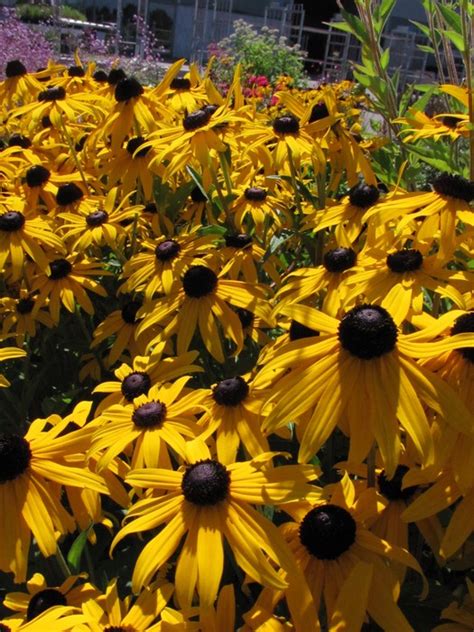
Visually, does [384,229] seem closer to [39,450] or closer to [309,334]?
[309,334]

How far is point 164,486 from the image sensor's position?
96cm

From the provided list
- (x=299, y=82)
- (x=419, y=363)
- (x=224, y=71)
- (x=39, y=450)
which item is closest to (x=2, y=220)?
(x=39, y=450)

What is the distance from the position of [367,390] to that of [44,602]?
1.93 ft

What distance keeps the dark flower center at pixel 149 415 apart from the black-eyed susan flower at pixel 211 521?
213 millimetres

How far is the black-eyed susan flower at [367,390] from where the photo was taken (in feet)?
2.74

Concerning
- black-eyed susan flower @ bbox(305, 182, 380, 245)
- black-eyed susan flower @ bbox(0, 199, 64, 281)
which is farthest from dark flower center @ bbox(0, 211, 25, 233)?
black-eyed susan flower @ bbox(305, 182, 380, 245)

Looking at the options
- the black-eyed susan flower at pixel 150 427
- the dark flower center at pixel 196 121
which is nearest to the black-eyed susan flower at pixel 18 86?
the dark flower center at pixel 196 121

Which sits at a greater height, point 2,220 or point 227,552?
point 2,220

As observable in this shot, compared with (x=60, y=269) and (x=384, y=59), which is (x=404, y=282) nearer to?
(x=384, y=59)

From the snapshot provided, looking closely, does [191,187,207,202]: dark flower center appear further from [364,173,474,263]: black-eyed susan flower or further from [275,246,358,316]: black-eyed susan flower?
[364,173,474,263]: black-eyed susan flower

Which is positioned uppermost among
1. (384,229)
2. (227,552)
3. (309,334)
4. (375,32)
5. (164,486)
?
(375,32)

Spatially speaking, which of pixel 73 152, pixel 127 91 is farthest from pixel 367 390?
pixel 73 152

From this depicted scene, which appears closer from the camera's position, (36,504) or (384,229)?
(36,504)

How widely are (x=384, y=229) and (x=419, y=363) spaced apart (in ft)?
1.48
